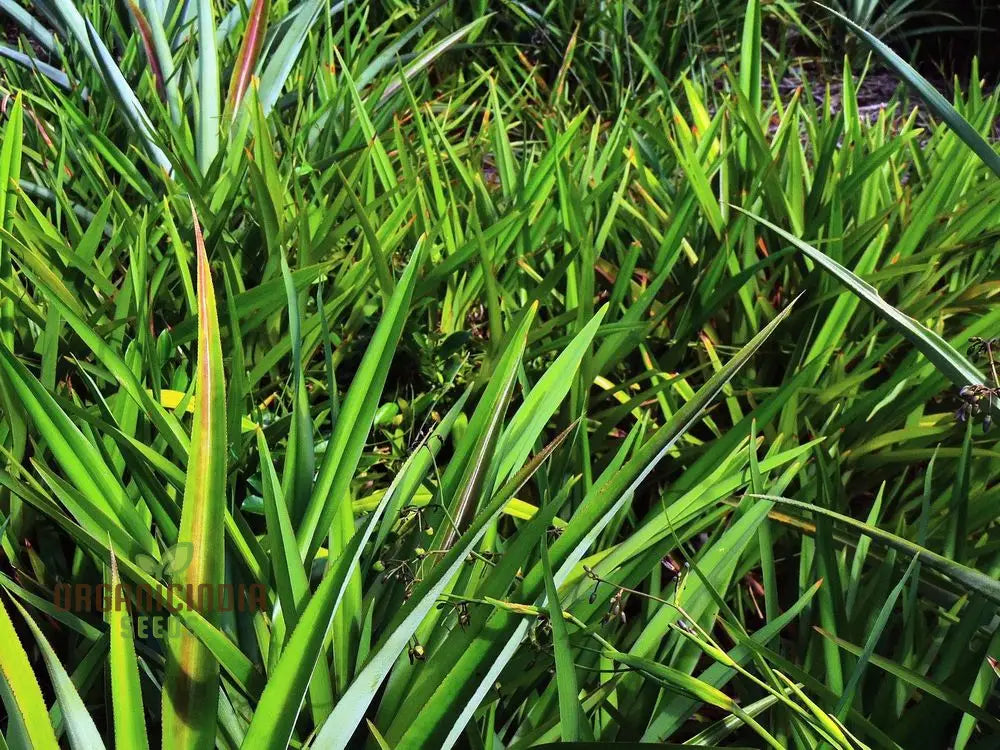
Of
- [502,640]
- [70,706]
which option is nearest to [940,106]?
[502,640]

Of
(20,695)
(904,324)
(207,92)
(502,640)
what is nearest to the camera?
(20,695)

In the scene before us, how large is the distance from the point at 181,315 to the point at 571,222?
55 centimetres

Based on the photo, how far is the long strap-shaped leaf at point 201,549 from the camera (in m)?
0.50

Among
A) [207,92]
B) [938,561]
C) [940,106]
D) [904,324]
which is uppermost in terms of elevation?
[207,92]

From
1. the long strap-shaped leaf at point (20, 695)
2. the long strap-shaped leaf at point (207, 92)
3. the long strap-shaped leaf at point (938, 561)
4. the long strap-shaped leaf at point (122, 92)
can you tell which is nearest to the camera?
the long strap-shaped leaf at point (20, 695)

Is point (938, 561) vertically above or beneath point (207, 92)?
beneath

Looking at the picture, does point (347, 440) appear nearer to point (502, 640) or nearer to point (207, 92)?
point (502, 640)

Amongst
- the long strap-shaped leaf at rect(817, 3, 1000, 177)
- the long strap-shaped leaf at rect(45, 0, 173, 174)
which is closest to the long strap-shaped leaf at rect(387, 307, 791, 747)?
the long strap-shaped leaf at rect(817, 3, 1000, 177)

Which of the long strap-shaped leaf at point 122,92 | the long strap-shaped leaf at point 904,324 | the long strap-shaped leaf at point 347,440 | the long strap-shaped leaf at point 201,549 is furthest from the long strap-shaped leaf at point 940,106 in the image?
the long strap-shaped leaf at point 122,92

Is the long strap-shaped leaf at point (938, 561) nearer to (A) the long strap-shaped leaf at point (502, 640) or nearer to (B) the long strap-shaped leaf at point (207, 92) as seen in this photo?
(A) the long strap-shaped leaf at point (502, 640)

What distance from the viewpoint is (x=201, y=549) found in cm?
52

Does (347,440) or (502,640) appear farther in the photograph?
(347,440)

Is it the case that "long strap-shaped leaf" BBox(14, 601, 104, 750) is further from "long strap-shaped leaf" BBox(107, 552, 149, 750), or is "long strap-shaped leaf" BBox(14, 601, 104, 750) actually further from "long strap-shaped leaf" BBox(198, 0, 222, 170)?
"long strap-shaped leaf" BBox(198, 0, 222, 170)

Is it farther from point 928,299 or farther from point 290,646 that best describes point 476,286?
point 290,646
